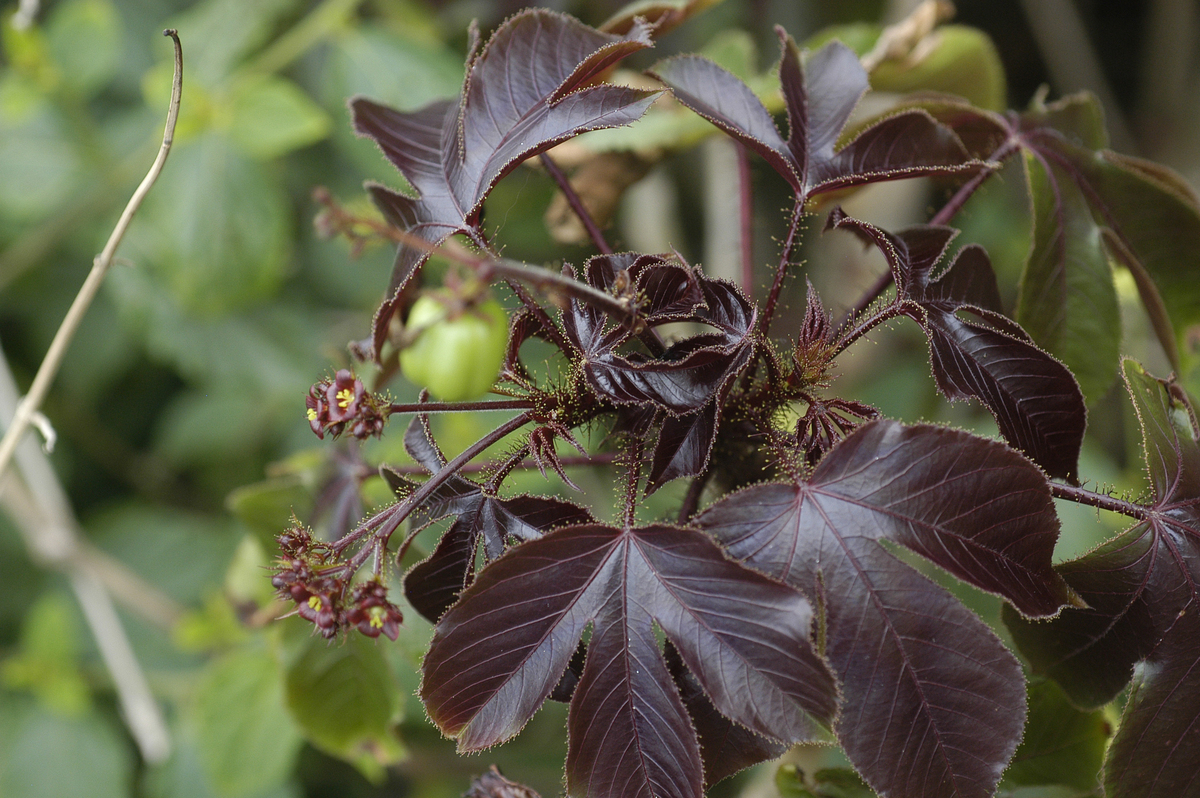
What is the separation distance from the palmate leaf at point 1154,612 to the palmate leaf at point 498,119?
0.38 metres

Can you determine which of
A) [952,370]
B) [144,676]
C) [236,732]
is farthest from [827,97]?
[144,676]

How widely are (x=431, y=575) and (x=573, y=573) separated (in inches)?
4.0

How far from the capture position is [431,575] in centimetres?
54

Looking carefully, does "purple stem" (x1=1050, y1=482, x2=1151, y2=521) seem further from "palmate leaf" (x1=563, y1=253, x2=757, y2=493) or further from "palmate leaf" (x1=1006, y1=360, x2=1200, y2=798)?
"palmate leaf" (x1=563, y1=253, x2=757, y2=493)

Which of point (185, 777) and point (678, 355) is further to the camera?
point (185, 777)

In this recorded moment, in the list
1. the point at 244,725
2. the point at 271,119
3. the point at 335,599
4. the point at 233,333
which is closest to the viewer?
the point at 335,599

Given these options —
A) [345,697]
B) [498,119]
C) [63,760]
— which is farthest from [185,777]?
[498,119]

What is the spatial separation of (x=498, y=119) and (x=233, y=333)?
42.7 inches

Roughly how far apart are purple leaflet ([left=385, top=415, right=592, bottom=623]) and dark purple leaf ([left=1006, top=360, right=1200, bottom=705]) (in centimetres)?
32

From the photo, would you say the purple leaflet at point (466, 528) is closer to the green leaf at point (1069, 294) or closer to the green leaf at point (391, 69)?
the green leaf at point (1069, 294)

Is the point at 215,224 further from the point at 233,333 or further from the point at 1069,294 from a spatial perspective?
the point at 1069,294

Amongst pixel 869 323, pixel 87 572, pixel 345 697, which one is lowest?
pixel 87 572

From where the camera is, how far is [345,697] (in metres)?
0.84

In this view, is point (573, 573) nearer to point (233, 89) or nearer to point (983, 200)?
point (233, 89)
